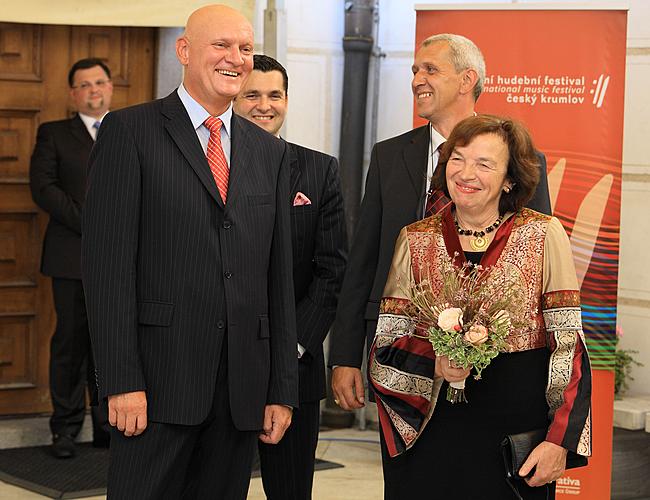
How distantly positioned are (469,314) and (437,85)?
3.26ft

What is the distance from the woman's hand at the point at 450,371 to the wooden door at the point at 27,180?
12.6 ft

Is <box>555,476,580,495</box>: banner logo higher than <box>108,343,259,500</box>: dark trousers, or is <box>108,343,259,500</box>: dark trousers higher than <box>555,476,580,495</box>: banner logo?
<box>108,343,259,500</box>: dark trousers

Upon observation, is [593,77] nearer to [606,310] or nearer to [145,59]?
[606,310]

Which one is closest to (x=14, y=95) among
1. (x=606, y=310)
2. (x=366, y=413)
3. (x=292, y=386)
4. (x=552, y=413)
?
(x=366, y=413)

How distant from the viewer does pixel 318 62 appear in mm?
6777

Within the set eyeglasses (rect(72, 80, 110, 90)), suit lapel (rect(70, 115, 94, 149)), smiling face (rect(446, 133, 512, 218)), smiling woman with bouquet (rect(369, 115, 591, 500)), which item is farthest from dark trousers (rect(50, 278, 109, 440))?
smiling face (rect(446, 133, 512, 218))

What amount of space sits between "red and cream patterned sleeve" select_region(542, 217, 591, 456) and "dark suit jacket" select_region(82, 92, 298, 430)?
2.44ft

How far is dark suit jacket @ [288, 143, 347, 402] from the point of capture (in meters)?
3.55

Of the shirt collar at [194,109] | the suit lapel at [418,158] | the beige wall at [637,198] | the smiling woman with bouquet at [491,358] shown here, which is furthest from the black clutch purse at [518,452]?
the beige wall at [637,198]

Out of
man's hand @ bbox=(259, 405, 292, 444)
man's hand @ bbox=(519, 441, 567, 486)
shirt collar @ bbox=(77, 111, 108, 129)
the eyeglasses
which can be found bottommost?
man's hand @ bbox=(519, 441, 567, 486)

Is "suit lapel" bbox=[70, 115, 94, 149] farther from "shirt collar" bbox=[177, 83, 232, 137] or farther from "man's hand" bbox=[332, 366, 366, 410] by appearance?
"shirt collar" bbox=[177, 83, 232, 137]

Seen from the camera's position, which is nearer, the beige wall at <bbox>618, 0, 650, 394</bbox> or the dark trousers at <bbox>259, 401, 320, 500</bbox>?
the dark trousers at <bbox>259, 401, 320, 500</bbox>

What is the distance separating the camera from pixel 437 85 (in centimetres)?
367

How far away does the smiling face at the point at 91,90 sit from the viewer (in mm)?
6035
